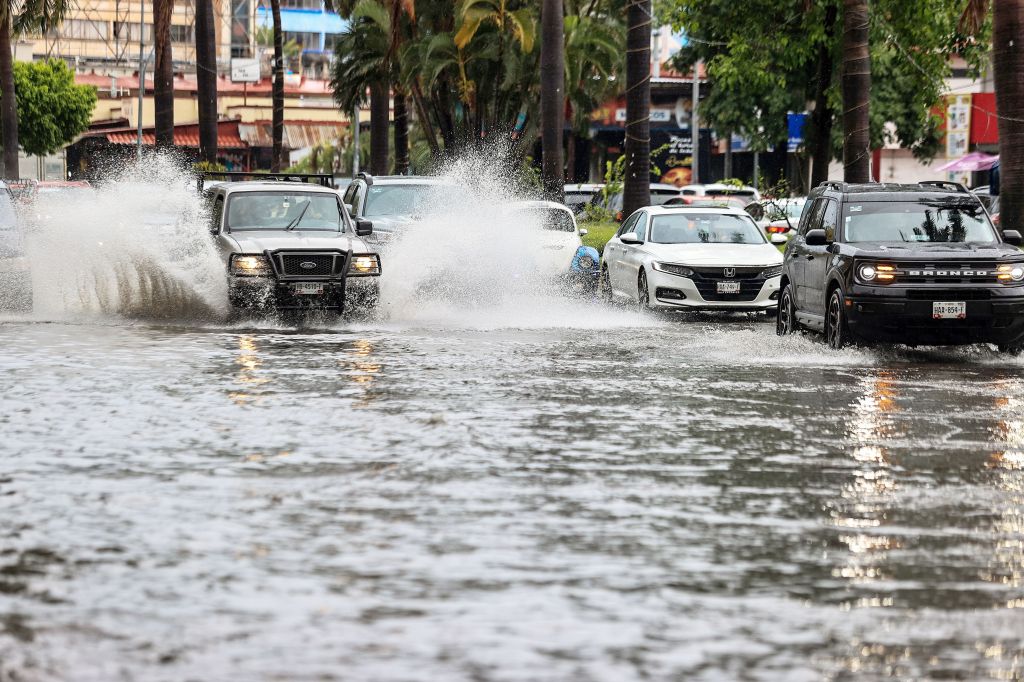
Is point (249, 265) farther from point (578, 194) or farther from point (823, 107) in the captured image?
point (578, 194)

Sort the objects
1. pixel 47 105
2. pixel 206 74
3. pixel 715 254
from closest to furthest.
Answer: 1. pixel 715 254
2. pixel 206 74
3. pixel 47 105

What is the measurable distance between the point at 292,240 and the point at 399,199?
4.85 metres

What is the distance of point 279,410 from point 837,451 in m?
4.09

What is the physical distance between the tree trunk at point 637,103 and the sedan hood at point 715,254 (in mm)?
6485

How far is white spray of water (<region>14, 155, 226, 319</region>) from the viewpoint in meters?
22.4

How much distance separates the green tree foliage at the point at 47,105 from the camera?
89.6m

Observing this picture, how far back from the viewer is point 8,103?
61.2m

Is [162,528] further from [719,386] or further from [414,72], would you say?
[414,72]

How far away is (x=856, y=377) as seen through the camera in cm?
1572

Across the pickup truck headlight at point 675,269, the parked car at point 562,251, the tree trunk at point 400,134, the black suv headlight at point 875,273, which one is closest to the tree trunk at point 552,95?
the parked car at point 562,251

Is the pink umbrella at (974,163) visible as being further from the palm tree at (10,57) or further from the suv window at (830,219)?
the suv window at (830,219)

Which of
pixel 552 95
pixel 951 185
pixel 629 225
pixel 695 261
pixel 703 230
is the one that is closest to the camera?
pixel 951 185

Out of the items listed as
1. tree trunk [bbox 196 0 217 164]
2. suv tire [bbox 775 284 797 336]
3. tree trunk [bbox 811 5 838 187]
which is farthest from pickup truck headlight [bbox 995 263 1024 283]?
tree trunk [bbox 196 0 217 164]

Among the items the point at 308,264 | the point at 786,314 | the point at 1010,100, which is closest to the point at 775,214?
the point at 1010,100
